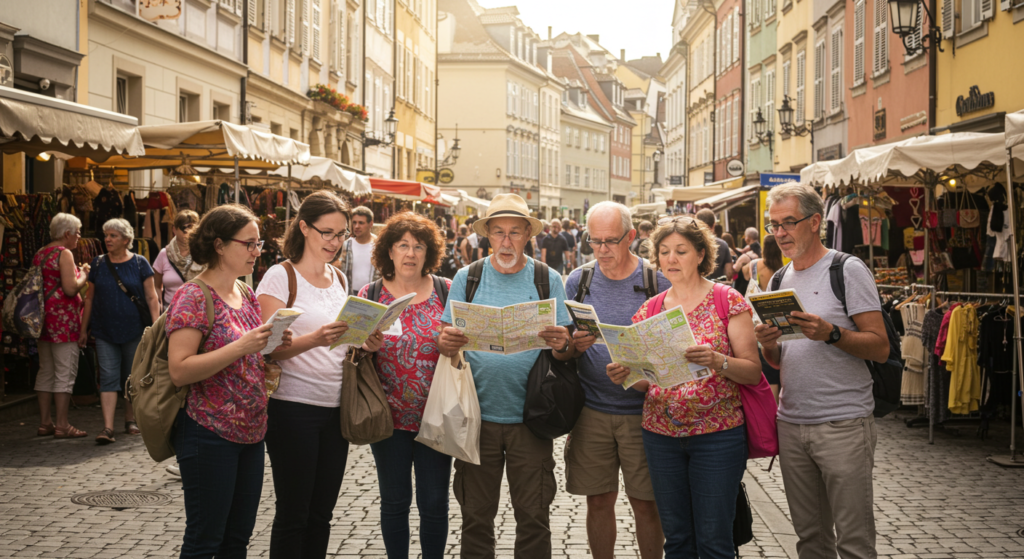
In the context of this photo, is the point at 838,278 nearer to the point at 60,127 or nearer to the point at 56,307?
the point at 60,127

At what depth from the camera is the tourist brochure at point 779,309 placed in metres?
4.01

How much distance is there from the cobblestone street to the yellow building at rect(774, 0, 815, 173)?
18267 mm

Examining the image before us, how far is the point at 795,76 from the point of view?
27.3 m

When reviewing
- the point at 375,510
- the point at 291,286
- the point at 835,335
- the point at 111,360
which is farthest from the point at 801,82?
the point at 291,286

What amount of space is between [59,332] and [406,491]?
5864 mm

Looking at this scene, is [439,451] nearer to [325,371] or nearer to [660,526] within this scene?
[325,371]

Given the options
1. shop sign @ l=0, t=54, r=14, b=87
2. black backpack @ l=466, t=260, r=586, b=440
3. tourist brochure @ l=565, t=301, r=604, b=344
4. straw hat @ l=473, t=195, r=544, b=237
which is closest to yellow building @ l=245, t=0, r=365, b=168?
shop sign @ l=0, t=54, r=14, b=87

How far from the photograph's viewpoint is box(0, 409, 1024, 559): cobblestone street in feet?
19.5

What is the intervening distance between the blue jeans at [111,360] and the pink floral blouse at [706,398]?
624 centimetres

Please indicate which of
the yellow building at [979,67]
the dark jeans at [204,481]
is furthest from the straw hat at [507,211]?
the yellow building at [979,67]

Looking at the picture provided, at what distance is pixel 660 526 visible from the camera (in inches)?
192

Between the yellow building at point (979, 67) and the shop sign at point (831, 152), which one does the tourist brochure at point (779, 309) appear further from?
the shop sign at point (831, 152)

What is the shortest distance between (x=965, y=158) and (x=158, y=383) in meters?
7.07

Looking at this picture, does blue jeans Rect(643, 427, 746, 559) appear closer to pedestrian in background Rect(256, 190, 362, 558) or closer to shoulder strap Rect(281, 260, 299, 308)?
pedestrian in background Rect(256, 190, 362, 558)
